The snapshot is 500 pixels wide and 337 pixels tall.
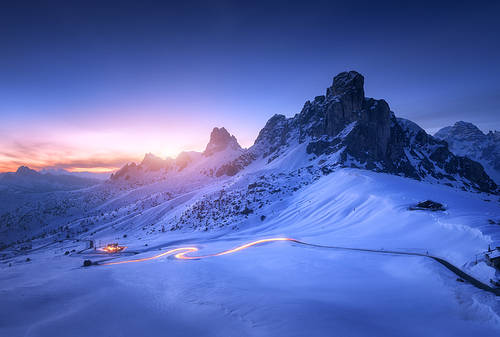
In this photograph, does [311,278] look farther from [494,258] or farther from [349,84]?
[349,84]

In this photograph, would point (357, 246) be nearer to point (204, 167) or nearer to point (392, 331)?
point (392, 331)

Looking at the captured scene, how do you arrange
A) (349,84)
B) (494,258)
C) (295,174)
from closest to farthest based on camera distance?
(494,258), (295,174), (349,84)

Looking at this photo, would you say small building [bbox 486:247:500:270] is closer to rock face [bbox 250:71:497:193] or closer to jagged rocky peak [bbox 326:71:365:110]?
rock face [bbox 250:71:497:193]

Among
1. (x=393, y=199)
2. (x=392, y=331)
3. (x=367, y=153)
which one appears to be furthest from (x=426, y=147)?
(x=392, y=331)

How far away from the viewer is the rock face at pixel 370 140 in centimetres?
9300

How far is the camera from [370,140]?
317ft

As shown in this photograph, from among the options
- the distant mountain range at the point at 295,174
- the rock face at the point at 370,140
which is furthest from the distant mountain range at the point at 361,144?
the distant mountain range at the point at 295,174

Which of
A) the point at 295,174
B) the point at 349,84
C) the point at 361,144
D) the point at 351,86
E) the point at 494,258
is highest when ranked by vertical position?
the point at 349,84

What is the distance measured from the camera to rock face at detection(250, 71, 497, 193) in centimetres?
9300

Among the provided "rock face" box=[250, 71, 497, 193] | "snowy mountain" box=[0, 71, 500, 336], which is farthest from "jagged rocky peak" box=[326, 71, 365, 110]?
"snowy mountain" box=[0, 71, 500, 336]

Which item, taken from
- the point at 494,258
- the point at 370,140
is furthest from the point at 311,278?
the point at 370,140

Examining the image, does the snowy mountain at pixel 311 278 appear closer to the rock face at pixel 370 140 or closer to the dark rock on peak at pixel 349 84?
the rock face at pixel 370 140

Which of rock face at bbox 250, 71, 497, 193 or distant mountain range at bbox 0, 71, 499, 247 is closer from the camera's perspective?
distant mountain range at bbox 0, 71, 499, 247

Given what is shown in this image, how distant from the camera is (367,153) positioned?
90188mm
